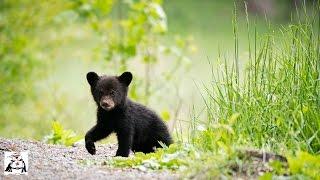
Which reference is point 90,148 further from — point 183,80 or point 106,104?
point 183,80

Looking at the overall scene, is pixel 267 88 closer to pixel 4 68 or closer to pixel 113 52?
pixel 113 52

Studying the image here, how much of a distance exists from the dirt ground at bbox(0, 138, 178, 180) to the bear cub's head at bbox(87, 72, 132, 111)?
500mm

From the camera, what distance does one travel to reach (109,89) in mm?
7352

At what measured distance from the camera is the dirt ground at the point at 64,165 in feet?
19.0

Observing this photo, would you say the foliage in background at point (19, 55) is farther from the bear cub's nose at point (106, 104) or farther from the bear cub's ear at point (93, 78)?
the bear cub's nose at point (106, 104)

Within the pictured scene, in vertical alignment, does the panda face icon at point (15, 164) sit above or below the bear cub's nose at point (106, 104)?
below

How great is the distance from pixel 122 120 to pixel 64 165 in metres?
1.22

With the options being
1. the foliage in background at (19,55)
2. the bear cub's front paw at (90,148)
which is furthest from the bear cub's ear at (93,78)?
the foliage in background at (19,55)

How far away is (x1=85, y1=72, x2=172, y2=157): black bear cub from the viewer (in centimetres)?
726

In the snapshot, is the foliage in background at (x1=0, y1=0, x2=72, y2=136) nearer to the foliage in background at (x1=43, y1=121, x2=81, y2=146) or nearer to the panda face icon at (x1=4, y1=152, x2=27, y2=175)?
the foliage in background at (x1=43, y1=121, x2=81, y2=146)

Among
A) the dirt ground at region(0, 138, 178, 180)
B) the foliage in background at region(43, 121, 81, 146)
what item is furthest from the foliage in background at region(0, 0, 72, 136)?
the dirt ground at region(0, 138, 178, 180)

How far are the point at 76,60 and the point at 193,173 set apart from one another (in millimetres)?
13210

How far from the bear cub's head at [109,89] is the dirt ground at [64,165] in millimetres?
500

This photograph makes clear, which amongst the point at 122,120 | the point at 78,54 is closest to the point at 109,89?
the point at 122,120
